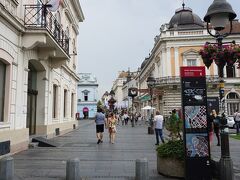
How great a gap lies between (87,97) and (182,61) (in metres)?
35.1

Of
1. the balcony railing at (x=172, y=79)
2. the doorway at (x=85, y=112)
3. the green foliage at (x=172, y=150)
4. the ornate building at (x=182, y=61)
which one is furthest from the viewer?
the doorway at (x=85, y=112)

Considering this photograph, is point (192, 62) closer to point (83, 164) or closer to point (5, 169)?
point (83, 164)

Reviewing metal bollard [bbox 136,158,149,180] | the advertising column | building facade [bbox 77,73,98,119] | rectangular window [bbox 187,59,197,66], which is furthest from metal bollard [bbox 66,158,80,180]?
building facade [bbox 77,73,98,119]

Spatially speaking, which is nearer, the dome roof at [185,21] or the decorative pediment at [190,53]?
the decorative pediment at [190,53]

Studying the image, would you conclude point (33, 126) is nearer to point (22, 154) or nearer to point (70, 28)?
point (22, 154)

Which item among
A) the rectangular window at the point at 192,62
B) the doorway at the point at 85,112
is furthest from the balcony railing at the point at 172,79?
the doorway at the point at 85,112

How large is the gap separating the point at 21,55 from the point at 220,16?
8.43 meters

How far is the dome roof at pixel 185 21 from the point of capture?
1764 inches

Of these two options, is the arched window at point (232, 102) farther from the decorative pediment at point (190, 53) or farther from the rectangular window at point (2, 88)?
the rectangular window at point (2, 88)

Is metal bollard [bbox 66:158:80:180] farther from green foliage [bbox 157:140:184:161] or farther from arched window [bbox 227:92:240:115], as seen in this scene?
arched window [bbox 227:92:240:115]

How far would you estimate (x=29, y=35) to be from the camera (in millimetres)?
12727

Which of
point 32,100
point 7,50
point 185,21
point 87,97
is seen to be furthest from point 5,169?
point 87,97

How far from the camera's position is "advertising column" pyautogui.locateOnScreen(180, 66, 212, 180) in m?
7.31

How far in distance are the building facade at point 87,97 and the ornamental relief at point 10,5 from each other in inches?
2396
